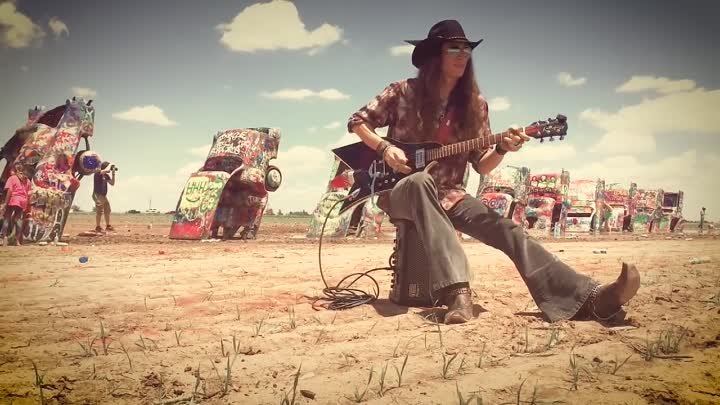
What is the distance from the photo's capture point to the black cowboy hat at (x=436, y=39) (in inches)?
123

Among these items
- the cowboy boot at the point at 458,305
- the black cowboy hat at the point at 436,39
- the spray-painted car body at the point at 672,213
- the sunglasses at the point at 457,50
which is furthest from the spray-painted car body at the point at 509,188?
the spray-painted car body at the point at 672,213

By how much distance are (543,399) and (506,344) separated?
648 millimetres

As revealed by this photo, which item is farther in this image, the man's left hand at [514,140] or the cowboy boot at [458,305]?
the man's left hand at [514,140]

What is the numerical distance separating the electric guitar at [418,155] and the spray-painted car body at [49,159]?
8.53 metres

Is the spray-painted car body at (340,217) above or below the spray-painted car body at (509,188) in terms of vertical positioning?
below

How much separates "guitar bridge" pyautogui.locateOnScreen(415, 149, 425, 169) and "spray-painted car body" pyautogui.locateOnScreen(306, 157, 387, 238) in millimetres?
9340

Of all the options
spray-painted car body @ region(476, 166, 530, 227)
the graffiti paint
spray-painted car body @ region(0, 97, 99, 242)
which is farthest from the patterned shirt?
spray-painted car body @ region(476, 166, 530, 227)

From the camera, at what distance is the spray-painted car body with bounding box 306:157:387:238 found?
12.9m

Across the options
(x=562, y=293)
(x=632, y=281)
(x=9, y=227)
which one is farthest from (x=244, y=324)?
(x=9, y=227)

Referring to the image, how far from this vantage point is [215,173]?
11016 mm

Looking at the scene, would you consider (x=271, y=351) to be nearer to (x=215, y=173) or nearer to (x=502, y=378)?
(x=502, y=378)

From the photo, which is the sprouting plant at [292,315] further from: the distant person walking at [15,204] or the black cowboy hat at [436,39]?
the distant person walking at [15,204]

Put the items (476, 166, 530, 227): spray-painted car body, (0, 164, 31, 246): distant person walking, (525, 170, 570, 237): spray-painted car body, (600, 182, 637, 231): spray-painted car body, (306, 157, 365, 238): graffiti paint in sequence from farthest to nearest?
(600, 182, 637, 231): spray-painted car body
(525, 170, 570, 237): spray-painted car body
(476, 166, 530, 227): spray-painted car body
(306, 157, 365, 238): graffiti paint
(0, 164, 31, 246): distant person walking

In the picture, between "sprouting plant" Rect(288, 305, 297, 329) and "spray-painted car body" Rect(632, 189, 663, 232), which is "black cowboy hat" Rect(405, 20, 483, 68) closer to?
"sprouting plant" Rect(288, 305, 297, 329)
